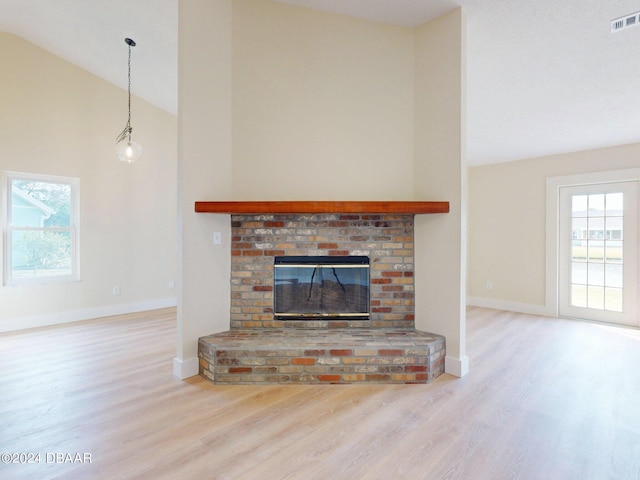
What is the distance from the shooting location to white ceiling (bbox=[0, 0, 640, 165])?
247cm

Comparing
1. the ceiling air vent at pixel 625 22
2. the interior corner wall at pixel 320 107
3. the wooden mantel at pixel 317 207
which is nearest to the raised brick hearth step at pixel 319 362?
the wooden mantel at pixel 317 207

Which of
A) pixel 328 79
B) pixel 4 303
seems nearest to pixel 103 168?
pixel 4 303

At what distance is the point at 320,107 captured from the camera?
307 cm

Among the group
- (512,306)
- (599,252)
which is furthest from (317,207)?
(599,252)

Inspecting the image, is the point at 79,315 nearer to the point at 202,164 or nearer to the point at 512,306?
the point at 202,164

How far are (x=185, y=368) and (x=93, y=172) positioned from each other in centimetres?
350

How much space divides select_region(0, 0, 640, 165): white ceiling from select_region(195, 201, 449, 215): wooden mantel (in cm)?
149

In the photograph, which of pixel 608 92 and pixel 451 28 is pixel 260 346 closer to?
pixel 451 28

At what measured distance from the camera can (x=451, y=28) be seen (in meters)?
2.69

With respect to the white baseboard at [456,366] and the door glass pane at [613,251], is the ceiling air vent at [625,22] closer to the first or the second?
the white baseboard at [456,366]

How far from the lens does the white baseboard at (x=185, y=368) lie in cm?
267

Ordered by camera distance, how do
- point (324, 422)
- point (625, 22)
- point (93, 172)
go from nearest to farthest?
point (324, 422), point (625, 22), point (93, 172)

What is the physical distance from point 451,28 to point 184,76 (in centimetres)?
228

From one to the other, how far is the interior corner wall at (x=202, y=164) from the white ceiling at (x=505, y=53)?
0.68 metres
